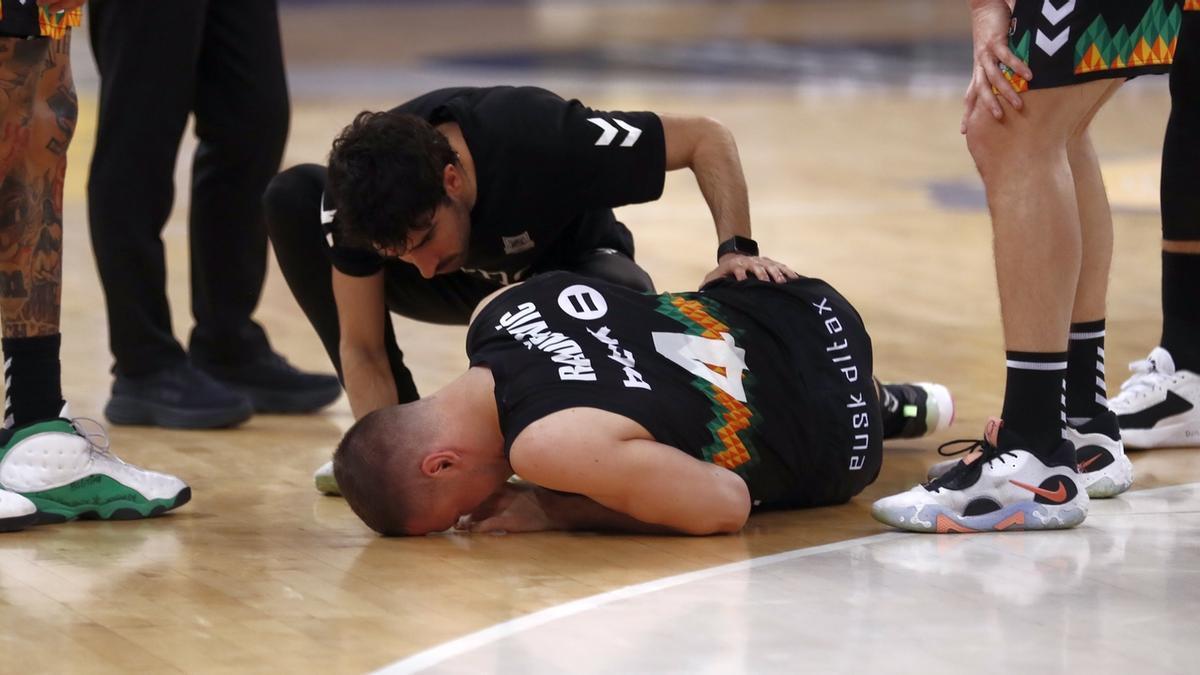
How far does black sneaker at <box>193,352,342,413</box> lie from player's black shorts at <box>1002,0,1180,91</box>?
6.79ft

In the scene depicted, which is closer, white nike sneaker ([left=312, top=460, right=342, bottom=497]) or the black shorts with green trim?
the black shorts with green trim

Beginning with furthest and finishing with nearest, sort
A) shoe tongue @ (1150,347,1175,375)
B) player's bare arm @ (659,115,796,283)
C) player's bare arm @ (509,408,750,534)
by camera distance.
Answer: shoe tongue @ (1150,347,1175,375), player's bare arm @ (659,115,796,283), player's bare arm @ (509,408,750,534)

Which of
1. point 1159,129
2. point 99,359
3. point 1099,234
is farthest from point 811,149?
point 1099,234

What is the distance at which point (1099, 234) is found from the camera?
351cm

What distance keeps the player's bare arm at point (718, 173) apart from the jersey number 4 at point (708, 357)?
0.25 m

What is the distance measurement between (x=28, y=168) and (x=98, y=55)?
1042 mm

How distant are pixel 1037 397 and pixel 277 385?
6.72ft

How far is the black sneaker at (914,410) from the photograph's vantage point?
3.85 meters

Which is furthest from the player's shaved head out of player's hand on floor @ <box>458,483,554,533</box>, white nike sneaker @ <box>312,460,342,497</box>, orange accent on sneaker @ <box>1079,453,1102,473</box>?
orange accent on sneaker @ <box>1079,453,1102,473</box>

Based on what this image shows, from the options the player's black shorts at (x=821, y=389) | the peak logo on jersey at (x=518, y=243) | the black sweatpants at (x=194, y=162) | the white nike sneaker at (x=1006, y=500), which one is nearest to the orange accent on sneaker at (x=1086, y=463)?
the white nike sneaker at (x=1006, y=500)

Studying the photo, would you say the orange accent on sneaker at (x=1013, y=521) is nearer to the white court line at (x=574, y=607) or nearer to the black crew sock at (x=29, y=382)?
the white court line at (x=574, y=607)

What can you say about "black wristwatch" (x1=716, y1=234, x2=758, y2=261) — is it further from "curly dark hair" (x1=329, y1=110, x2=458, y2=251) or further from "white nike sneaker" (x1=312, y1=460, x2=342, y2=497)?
"white nike sneaker" (x1=312, y1=460, x2=342, y2=497)

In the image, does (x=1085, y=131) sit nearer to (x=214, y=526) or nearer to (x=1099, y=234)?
(x=1099, y=234)

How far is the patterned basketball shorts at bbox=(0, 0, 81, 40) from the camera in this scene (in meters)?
3.10
